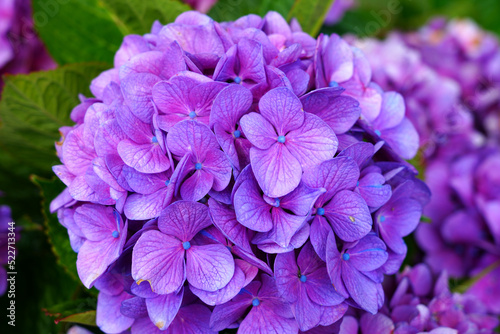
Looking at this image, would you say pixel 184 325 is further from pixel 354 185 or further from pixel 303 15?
pixel 303 15

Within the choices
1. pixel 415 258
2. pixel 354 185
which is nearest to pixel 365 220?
pixel 354 185

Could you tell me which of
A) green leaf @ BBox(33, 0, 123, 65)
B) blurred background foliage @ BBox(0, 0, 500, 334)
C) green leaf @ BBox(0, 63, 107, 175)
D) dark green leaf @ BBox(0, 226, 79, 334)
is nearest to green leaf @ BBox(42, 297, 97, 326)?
blurred background foliage @ BBox(0, 0, 500, 334)

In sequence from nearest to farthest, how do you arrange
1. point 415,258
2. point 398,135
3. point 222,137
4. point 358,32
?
point 222,137 < point 398,135 < point 415,258 < point 358,32

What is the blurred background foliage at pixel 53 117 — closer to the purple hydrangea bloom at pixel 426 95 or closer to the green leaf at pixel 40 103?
the green leaf at pixel 40 103

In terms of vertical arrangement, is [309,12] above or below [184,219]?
above

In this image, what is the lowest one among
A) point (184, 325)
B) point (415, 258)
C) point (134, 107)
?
point (415, 258)

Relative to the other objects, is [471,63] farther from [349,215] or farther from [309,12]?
[349,215]

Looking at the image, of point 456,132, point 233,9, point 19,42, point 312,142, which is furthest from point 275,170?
point 456,132
